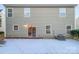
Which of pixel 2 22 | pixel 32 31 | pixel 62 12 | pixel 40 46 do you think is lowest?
pixel 40 46

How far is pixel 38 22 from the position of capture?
23.2ft

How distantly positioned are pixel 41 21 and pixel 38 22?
0.35 ft

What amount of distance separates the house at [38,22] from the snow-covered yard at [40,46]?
0.72ft

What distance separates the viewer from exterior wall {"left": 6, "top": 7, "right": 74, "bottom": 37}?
6949 mm

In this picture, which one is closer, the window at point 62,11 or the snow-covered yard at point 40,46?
the window at point 62,11

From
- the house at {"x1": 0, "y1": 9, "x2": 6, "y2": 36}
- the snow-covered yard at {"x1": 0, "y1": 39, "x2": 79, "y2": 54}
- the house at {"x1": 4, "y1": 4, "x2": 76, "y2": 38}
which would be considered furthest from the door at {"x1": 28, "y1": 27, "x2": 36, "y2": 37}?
the house at {"x1": 0, "y1": 9, "x2": 6, "y2": 36}

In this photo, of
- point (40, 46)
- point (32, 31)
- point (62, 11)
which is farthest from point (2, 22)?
point (62, 11)

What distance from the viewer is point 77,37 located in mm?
7000

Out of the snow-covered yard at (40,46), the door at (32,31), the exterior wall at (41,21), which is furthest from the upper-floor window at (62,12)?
the door at (32,31)

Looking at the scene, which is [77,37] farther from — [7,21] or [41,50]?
[7,21]

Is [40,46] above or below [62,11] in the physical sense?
below

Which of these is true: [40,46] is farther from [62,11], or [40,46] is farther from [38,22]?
[62,11]

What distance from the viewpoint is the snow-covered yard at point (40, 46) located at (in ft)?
23.1

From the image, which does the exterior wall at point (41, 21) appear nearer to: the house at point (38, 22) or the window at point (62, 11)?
the house at point (38, 22)
